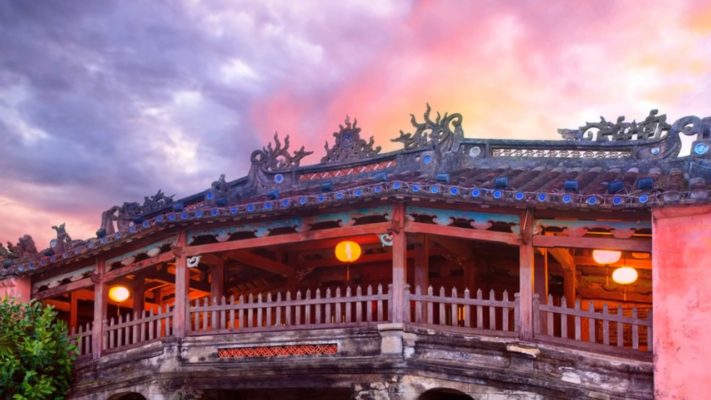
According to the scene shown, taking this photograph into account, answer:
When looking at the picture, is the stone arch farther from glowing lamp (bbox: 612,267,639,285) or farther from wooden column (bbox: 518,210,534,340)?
glowing lamp (bbox: 612,267,639,285)

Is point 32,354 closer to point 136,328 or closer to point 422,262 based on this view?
point 136,328

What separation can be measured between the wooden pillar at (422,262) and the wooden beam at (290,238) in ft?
5.80

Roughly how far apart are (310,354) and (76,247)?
18.6 feet

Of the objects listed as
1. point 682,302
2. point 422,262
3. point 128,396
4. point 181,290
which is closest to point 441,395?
point 422,262

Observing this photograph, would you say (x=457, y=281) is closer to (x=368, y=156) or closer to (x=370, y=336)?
(x=368, y=156)

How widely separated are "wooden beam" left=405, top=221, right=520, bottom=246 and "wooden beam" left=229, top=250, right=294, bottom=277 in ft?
14.2

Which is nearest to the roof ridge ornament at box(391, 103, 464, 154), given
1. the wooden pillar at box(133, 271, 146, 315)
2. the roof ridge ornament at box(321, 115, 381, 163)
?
the roof ridge ornament at box(321, 115, 381, 163)

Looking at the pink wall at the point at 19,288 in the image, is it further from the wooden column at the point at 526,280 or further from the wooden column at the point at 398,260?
the wooden column at the point at 526,280

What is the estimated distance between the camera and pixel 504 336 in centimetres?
1462

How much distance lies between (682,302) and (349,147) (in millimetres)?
8691

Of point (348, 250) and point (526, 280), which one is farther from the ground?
point (348, 250)

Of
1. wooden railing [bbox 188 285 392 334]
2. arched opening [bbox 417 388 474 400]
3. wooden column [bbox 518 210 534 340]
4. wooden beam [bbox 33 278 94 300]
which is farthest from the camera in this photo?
wooden beam [bbox 33 278 94 300]

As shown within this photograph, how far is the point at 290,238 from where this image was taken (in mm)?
16406

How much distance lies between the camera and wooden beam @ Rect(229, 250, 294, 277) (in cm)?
1850
